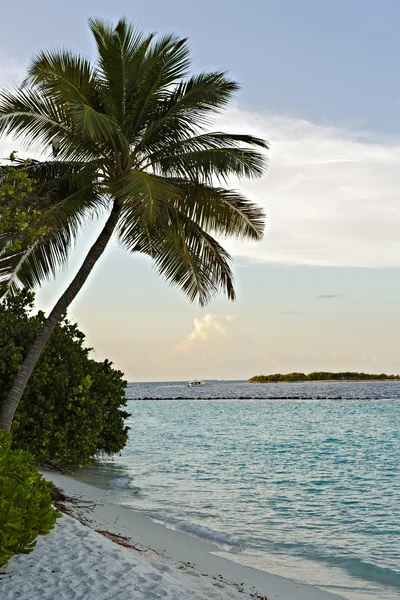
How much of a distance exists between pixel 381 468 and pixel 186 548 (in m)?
15.3

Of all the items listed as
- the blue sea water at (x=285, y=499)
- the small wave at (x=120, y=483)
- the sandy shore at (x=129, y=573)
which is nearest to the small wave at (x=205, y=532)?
the blue sea water at (x=285, y=499)

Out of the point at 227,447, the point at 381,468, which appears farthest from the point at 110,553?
the point at 227,447

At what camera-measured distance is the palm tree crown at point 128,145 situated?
1282 cm

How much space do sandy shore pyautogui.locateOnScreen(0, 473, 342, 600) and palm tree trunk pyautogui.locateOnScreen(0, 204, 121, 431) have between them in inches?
111

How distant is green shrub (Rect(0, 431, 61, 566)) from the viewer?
20.7ft

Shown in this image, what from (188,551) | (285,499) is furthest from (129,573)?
(285,499)

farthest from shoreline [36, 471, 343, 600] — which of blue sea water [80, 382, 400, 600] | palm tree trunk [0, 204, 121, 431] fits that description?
palm tree trunk [0, 204, 121, 431]

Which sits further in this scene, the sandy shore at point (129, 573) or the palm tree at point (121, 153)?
the palm tree at point (121, 153)

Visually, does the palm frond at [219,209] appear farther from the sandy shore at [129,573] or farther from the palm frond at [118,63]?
A: the sandy shore at [129,573]

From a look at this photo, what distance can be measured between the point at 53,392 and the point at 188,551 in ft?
22.2

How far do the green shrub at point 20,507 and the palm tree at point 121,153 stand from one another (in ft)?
14.3

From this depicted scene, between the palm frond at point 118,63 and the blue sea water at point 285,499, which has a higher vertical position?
the palm frond at point 118,63

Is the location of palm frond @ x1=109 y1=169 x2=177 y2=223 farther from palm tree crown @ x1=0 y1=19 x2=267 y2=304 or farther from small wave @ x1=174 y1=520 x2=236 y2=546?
small wave @ x1=174 y1=520 x2=236 y2=546

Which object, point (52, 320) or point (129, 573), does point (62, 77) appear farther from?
point (129, 573)
